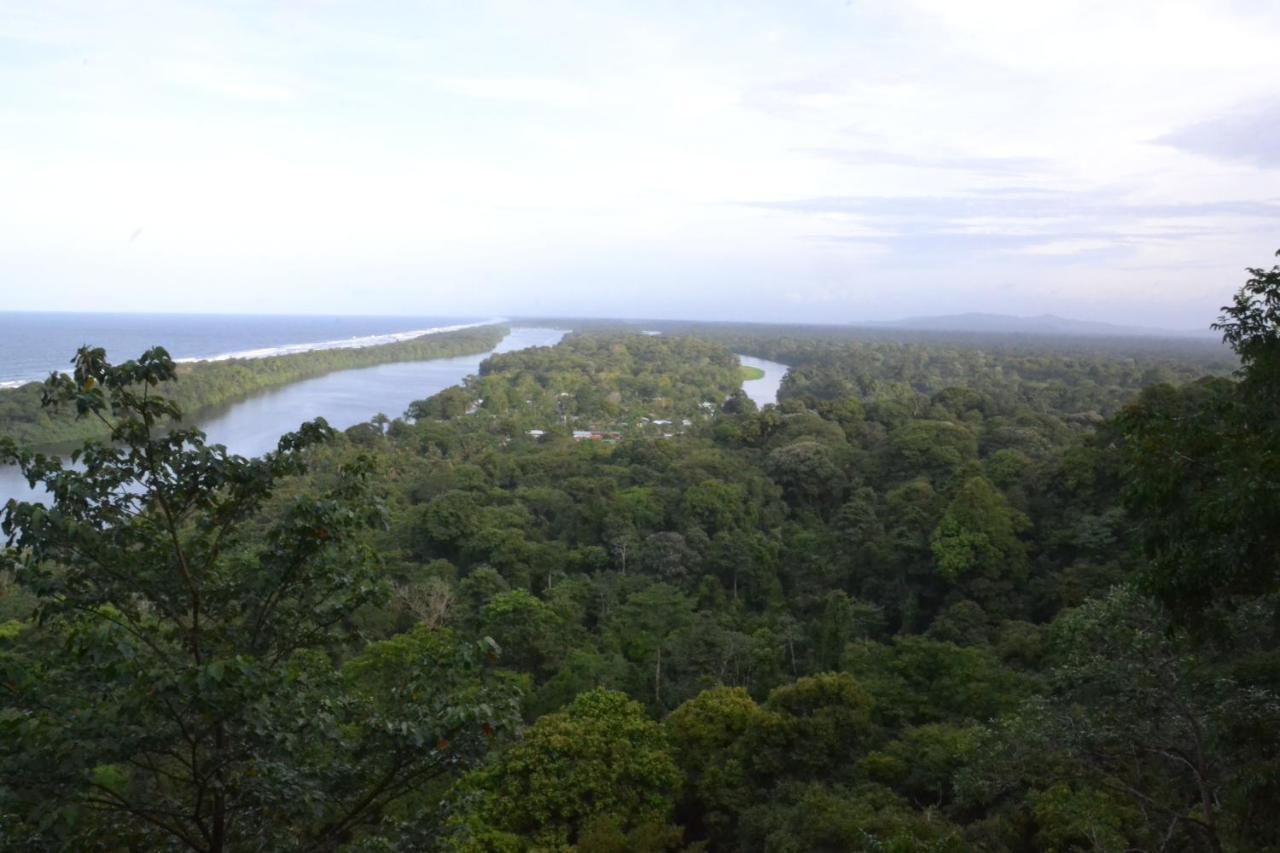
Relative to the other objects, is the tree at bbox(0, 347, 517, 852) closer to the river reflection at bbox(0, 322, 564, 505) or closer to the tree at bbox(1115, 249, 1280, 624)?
the tree at bbox(1115, 249, 1280, 624)

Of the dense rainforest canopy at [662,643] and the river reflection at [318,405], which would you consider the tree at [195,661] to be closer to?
the dense rainforest canopy at [662,643]

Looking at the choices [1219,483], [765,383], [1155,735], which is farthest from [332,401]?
[1219,483]

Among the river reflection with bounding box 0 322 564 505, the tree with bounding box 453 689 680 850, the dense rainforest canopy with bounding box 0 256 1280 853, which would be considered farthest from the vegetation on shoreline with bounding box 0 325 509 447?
the tree with bounding box 453 689 680 850

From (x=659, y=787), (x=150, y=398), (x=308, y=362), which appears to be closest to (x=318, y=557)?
(x=150, y=398)

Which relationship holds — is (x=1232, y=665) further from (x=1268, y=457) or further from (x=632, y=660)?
(x=632, y=660)

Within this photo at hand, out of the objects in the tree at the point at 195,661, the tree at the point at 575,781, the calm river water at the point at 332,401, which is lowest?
the tree at the point at 575,781

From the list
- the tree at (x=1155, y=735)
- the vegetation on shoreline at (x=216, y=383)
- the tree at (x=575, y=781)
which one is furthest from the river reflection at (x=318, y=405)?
the tree at (x=1155, y=735)
